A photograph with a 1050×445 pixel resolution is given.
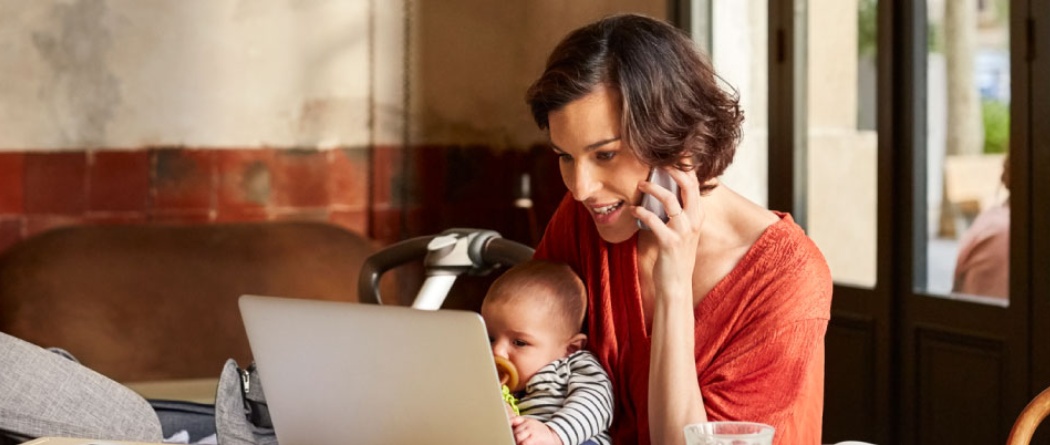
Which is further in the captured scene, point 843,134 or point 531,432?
point 843,134

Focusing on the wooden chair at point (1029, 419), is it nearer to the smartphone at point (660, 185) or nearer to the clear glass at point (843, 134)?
the smartphone at point (660, 185)

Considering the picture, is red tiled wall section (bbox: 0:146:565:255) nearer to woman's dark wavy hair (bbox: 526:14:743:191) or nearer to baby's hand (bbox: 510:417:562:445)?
woman's dark wavy hair (bbox: 526:14:743:191)

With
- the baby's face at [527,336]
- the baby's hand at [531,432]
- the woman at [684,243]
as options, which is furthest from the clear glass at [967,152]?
the baby's hand at [531,432]

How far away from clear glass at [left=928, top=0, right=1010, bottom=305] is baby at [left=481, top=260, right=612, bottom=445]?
6.49ft

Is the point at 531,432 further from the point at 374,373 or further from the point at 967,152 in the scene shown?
the point at 967,152

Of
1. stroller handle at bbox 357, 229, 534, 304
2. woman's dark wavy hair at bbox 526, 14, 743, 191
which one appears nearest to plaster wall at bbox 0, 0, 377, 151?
stroller handle at bbox 357, 229, 534, 304

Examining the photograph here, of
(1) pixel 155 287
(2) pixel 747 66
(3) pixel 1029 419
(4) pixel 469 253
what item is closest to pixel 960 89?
(2) pixel 747 66

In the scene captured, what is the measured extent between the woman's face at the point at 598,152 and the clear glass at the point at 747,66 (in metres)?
2.68

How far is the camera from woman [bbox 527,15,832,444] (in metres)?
1.65

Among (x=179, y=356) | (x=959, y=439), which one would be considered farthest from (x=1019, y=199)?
(x=179, y=356)

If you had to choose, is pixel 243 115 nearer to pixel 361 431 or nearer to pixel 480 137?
pixel 480 137

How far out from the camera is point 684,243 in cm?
165

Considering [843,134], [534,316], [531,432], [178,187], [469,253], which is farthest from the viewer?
[178,187]

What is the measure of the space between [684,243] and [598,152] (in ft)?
0.56
